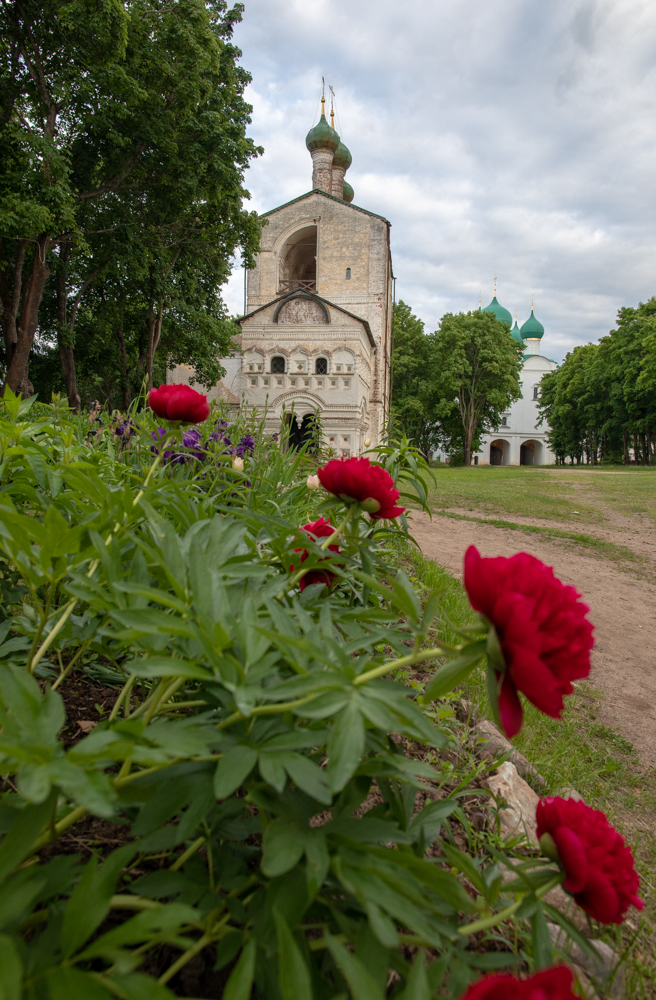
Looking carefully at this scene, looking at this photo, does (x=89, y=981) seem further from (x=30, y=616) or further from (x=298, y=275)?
(x=298, y=275)

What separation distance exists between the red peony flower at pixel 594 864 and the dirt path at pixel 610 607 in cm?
202

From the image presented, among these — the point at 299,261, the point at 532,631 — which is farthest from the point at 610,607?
the point at 299,261

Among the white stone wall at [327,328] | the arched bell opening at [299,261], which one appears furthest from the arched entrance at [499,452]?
the arched bell opening at [299,261]

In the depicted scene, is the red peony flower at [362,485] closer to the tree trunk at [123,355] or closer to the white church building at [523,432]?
the tree trunk at [123,355]

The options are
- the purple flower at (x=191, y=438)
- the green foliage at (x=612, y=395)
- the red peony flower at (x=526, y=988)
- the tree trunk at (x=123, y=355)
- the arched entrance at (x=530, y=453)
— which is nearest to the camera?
the red peony flower at (x=526, y=988)

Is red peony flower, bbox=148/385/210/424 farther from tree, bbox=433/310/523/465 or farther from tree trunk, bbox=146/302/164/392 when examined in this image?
tree, bbox=433/310/523/465

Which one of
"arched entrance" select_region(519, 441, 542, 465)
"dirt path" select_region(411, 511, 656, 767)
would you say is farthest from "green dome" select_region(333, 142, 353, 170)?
"arched entrance" select_region(519, 441, 542, 465)

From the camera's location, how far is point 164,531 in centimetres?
81

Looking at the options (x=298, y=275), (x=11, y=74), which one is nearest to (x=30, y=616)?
(x=11, y=74)


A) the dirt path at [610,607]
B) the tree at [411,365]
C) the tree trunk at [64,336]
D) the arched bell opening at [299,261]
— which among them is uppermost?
the arched bell opening at [299,261]

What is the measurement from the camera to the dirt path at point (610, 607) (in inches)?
111

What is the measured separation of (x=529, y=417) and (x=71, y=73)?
50.4m

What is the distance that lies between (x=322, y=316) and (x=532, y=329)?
45.1 m

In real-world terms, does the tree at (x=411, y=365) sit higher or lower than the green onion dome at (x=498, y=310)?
lower
